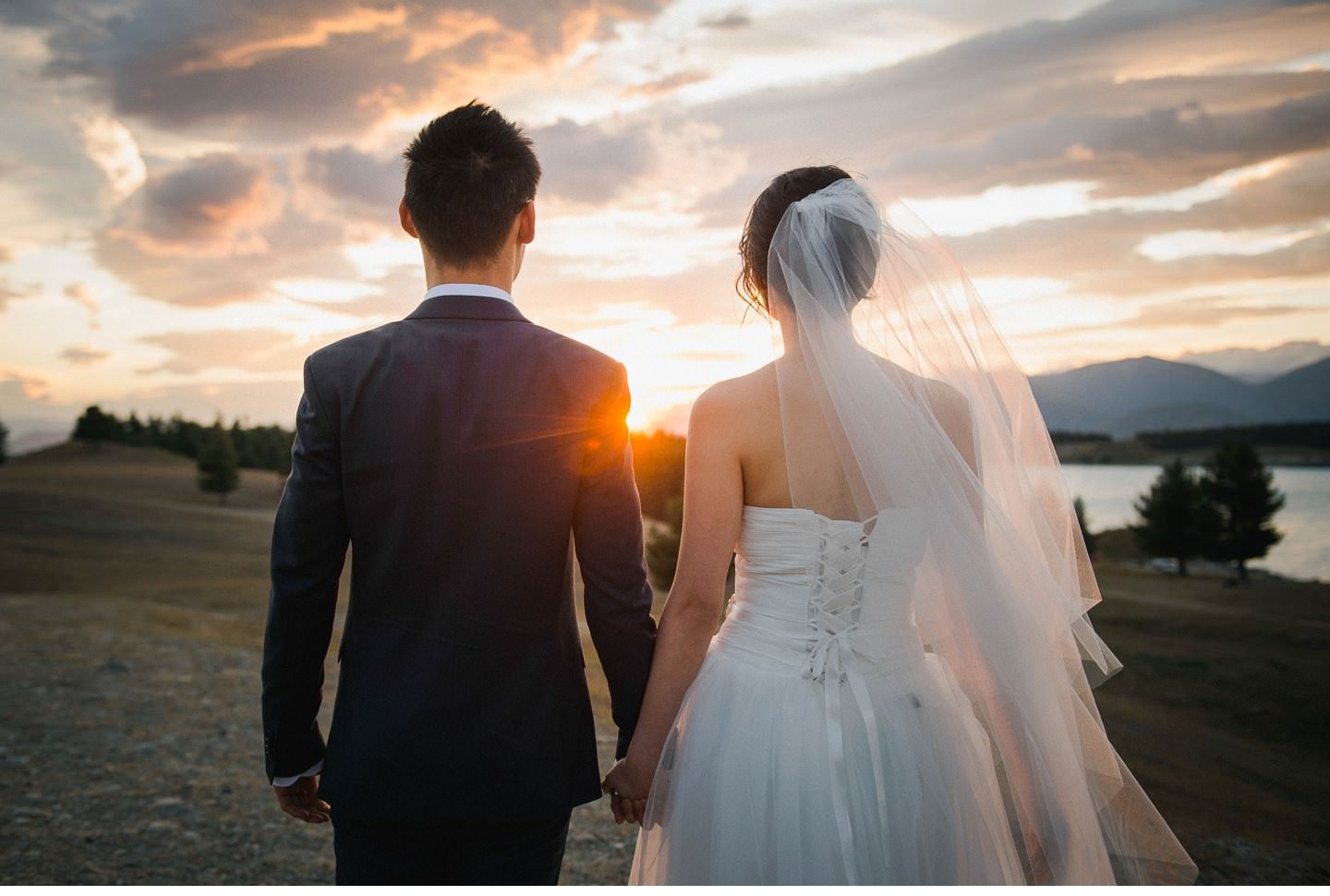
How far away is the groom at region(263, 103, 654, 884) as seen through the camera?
220 cm

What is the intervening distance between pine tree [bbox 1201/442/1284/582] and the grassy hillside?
14904 millimetres

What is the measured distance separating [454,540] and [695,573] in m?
0.81

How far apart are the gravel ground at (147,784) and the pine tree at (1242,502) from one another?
3843 centimetres

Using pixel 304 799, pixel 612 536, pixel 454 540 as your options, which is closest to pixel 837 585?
pixel 612 536

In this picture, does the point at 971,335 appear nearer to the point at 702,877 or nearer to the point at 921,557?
the point at 921,557

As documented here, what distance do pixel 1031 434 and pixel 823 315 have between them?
98cm

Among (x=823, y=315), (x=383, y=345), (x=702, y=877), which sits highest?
(x=823, y=315)

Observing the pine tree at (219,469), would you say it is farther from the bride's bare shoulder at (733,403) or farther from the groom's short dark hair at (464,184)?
the bride's bare shoulder at (733,403)

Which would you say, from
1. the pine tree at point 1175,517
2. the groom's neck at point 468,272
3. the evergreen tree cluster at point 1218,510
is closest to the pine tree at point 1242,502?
the evergreen tree cluster at point 1218,510

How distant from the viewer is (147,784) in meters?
5.72

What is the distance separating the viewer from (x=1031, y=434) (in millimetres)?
2951

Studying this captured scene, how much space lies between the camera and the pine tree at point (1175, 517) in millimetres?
36750

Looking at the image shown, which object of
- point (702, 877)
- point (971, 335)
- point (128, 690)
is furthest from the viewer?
point (128, 690)

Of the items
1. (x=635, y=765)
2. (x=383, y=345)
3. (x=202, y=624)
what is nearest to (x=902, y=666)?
(x=635, y=765)
